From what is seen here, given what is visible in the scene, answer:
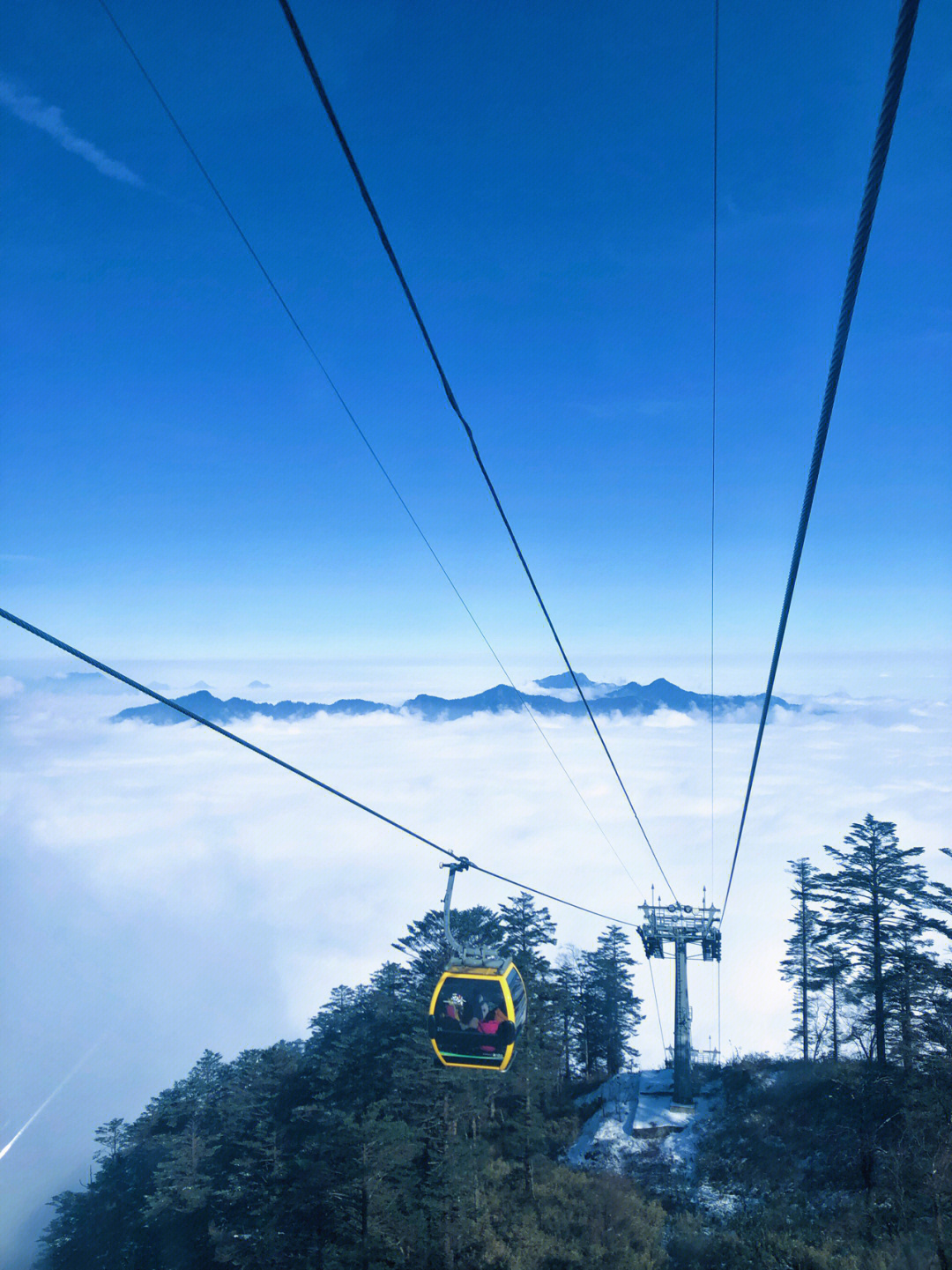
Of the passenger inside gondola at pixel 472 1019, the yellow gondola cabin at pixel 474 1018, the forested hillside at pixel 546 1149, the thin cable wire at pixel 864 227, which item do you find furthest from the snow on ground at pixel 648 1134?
the thin cable wire at pixel 864 227

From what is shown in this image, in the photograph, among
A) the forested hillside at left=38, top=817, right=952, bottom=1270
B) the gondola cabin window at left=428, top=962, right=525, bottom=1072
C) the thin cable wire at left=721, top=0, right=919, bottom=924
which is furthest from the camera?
the forested hillside at left=38, top=817, right=952, bottom=1270

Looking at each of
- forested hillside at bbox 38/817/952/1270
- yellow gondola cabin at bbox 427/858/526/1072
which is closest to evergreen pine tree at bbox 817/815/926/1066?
forested hillside at bbox 38/817/952/1270

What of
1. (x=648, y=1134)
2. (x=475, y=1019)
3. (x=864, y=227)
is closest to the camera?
(x=864, y=227)

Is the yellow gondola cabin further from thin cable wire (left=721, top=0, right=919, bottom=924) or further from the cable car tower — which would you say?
the cable car tower

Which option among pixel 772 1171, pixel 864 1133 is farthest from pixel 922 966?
pixel 772 1171

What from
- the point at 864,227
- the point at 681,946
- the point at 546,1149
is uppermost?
the point at 864,227

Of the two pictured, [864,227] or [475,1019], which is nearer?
[864,227]

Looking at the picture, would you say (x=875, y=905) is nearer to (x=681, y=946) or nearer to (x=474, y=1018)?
(x=681, y=946)

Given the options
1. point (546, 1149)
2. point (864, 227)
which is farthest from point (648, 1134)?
point (864, 227)

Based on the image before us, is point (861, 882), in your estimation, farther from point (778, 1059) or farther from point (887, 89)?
point (887, 89)

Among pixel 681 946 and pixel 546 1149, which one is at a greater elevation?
pixel 681 946
